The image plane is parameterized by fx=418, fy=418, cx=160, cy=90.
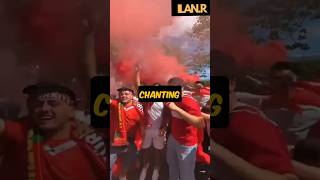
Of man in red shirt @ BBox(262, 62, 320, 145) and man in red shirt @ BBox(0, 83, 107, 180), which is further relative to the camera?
man in red shirt @ BBox(0, 83, 107, 180)

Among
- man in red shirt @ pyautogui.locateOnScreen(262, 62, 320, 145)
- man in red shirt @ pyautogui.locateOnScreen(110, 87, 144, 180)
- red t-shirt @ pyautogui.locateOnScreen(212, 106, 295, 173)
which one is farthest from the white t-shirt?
man in red shirt @ pyautogui.locateOnScreen(262, 62, 320, 145)

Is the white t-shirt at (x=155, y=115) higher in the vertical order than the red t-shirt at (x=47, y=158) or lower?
higher

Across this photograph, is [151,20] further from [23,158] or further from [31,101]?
[23,158]

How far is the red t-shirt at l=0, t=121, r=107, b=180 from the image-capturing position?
90.4 inches

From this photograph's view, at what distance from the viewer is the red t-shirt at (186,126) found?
224 centimetres

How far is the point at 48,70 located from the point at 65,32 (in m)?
0.23

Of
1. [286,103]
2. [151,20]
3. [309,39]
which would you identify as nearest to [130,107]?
[151,20]

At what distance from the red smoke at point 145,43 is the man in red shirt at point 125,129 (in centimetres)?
12

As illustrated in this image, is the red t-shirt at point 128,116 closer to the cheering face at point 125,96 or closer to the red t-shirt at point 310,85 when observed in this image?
the cheering face at point 125,96

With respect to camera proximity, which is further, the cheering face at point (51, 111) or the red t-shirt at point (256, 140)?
the cheering face at point (51, 111)

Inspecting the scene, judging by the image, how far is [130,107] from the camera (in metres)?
2.28

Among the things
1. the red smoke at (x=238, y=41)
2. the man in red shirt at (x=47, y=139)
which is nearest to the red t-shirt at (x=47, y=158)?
the man in red shirt at (x=47, y=139)

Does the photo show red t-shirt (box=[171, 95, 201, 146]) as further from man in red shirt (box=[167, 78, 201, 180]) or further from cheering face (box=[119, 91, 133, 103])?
cheering face (box=[119, 91, 133, 103])

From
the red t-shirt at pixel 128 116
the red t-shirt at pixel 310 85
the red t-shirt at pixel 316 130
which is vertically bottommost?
the red t-shirt at pixel 316 130
